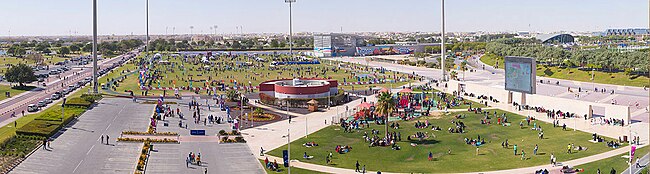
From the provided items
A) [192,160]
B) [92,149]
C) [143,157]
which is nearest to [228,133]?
[192,160]

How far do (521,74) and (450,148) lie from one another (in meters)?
21.5

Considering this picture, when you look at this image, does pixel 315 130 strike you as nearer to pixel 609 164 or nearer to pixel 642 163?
pixel 609 164

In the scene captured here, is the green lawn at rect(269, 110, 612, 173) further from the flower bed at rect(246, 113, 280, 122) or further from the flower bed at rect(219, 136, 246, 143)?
the flower bed at rect(246, 113, 280, 122)

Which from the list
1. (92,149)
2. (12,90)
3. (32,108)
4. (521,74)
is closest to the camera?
(92,149)

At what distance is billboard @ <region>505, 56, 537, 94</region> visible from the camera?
60844 mm

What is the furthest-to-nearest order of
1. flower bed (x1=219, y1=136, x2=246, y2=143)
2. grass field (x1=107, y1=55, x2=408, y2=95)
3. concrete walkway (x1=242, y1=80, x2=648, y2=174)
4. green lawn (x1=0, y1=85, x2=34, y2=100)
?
grass field (x1=107, y1=55, x2=408, y2=95)
green lawn (x1=0, y1=85, x2=34, y2=100)
flower bed (x1=219, y1=136, x2=246, y2=143)
concrete walkway (x1=242, y1=80, x2=648, y2=174)

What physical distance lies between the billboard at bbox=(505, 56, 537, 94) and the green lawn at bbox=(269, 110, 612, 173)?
809 centimetres

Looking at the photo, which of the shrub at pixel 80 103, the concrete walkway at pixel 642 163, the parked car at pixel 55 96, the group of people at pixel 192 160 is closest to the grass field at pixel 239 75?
the parked car at pixel 55 96

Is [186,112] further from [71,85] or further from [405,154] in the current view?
[71,85]

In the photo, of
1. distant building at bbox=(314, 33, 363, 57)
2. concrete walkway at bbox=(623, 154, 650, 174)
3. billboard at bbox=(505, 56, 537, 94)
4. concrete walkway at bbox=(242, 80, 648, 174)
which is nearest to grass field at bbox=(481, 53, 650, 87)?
billboard at bbox=(505, 56, 537, 94)

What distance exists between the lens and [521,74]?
205ft

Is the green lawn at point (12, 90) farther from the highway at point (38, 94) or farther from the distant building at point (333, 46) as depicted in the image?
the distant building at point (333, 46)

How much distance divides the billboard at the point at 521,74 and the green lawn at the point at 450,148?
809 centimetres

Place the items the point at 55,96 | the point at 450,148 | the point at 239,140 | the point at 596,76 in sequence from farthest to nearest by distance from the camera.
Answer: the point at 596,76 → the point at 55,96 → the point at 239,140 → the point at 450,148
